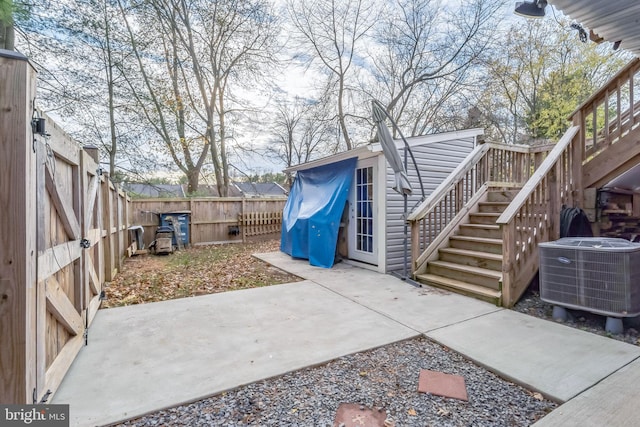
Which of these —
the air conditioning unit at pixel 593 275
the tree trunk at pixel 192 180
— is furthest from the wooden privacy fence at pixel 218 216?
the air conditioning unit at pixel 593 275

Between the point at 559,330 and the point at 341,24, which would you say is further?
the point at 341,24

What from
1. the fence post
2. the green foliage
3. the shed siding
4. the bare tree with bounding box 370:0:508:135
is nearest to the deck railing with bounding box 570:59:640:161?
the shed siding

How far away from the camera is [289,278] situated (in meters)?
5.24

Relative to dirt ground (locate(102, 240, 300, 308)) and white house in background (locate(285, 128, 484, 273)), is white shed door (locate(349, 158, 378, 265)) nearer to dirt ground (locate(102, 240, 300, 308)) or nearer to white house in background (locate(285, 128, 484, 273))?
white house in background (locate(285, 128, 484, 273))

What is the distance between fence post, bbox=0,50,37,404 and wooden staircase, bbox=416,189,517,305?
419 centimetres

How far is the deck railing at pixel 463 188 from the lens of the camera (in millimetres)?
4879

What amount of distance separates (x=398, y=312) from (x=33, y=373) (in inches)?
120

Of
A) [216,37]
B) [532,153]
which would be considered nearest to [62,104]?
[216,37]

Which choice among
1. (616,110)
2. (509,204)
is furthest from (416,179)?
(616,110)

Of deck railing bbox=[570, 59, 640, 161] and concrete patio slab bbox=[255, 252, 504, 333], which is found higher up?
deck railing bbox=[570, 59, 640, 161]

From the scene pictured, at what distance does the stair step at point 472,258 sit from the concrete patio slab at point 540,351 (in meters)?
1.08

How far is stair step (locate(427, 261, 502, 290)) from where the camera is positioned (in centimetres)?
397

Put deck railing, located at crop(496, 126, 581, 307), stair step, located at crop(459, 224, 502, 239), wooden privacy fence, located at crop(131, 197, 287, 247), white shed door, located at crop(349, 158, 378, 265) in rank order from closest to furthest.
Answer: deck railing, located at crop(496, 126, 581, 307) < stair step, located at crop(459, 224, 502, 239) < white shed door, located at crop(349, 158, 378, 265) < wooden privacy fence, located at crop(131, 197, 287, 247)

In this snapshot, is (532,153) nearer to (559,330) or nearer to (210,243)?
(559,330)
